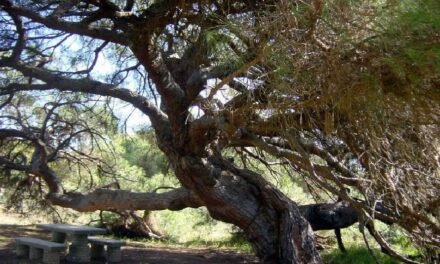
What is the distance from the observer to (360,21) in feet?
9.16

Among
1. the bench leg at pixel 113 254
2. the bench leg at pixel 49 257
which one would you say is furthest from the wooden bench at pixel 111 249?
the bench leg at pixel 49 257

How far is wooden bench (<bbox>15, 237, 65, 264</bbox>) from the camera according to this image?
7.18 meters

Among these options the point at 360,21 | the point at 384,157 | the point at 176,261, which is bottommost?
the point at 176,261

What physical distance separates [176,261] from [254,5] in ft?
16.4

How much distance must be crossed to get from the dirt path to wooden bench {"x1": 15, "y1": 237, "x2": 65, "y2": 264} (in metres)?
0.16

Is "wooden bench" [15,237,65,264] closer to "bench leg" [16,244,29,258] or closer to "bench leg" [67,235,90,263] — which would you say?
"bench leg" [16,244,29,258]

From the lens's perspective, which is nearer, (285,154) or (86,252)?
(285,154)

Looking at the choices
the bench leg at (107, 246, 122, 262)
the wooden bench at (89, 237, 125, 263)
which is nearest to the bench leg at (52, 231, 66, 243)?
the wooden bench at (89, 237, 125, 263)

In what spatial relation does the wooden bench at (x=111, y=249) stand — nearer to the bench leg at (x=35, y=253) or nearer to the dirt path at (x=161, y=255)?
the dirt path at (x=161, y=255)

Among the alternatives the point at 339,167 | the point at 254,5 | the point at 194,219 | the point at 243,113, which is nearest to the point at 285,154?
the point at 339,167

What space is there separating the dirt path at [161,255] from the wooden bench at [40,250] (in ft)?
0.54

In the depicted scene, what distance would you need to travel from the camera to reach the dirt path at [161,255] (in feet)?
26.1

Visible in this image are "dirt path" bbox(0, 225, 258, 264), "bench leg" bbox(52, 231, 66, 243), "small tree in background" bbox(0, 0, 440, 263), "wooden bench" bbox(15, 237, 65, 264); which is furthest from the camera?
"bench leg" bbox(52, 231, 66, 243)

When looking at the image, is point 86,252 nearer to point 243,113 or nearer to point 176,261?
point 176,261
